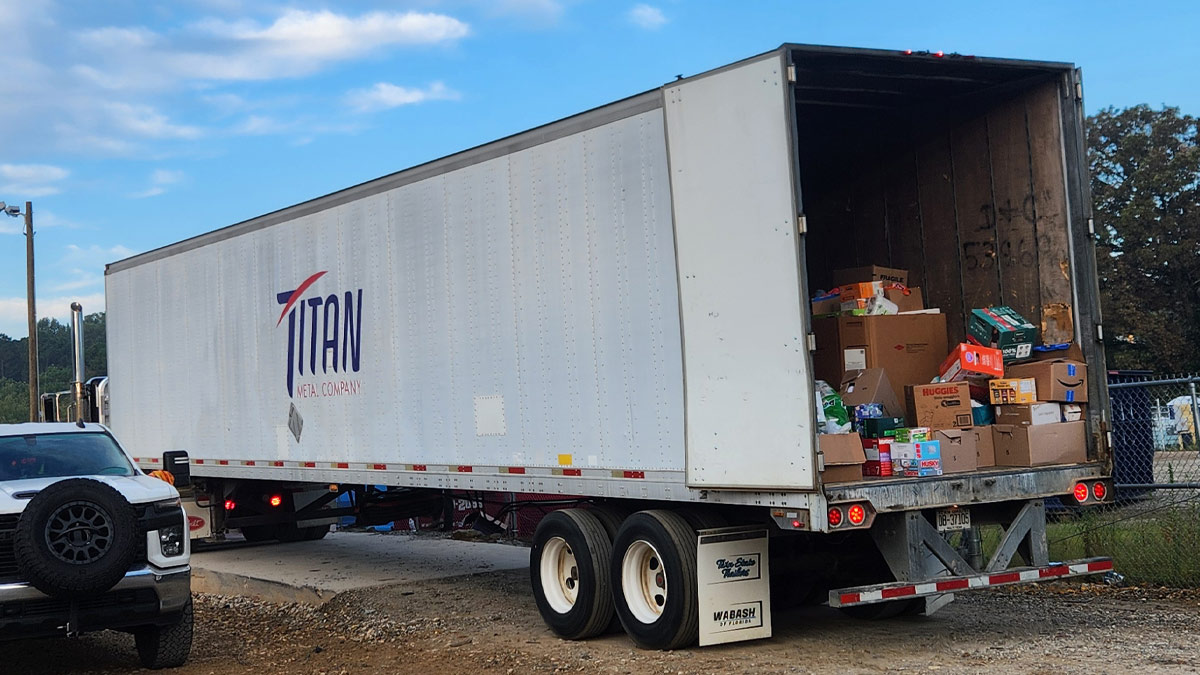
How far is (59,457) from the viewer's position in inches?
376

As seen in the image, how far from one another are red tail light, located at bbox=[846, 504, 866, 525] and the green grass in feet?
6.85

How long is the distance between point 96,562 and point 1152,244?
37213 mm

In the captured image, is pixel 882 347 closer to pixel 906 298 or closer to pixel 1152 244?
pixel 906 298

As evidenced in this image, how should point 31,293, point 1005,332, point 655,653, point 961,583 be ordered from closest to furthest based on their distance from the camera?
point 961,583 < point 655,653 < point 1005,332 < point 31,293

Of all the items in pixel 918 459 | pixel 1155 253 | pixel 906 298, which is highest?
pixel 1155 253

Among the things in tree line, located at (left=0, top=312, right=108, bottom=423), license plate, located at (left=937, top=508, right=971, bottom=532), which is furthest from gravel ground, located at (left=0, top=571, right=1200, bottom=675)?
tree line, located at (left=0, top=312, right=108, bottom=423)

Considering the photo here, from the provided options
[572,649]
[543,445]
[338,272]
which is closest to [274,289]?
[338,272]

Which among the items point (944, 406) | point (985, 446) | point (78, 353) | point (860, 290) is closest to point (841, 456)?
point (944, 406)

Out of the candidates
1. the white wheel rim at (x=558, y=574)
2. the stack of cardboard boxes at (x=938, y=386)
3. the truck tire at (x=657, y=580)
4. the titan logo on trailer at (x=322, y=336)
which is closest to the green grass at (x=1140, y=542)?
the stack of cardboard boxes at (x=938, y=386)

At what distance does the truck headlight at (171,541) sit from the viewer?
852 cm

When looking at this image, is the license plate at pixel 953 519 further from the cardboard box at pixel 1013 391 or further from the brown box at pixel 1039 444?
the cardboard box at pixel 1013 391

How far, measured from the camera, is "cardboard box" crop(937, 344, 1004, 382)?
8594 millimetres

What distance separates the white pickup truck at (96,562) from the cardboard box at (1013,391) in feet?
18.6

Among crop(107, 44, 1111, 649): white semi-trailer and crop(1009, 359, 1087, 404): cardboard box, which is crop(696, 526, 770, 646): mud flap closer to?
crop(107, 44, 1111, 649): white semi-trailer
